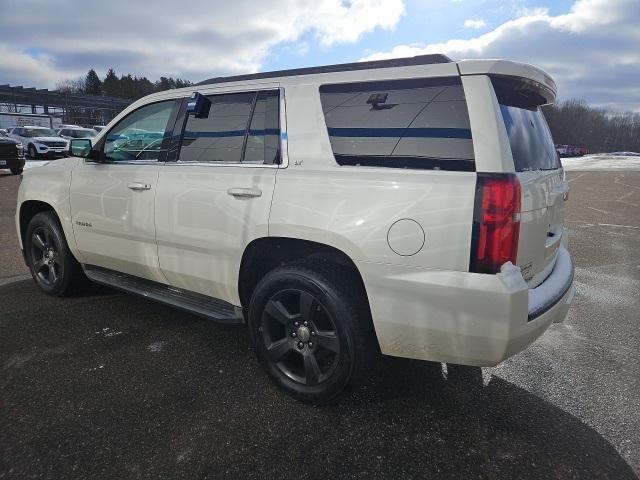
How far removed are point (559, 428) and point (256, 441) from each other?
1.60 metres

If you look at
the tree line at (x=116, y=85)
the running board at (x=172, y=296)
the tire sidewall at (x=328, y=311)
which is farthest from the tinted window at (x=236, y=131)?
the tree line at (x=116, y=85)

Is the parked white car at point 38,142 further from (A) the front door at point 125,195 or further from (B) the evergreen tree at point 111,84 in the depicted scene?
(B) the evergreen tree at point 111,84

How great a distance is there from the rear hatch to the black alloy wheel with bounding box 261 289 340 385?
1080 millimetres

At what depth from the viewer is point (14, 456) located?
2090 mm

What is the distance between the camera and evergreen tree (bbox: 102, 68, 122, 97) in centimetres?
7677

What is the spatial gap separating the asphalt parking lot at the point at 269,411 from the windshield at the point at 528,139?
1378 mm

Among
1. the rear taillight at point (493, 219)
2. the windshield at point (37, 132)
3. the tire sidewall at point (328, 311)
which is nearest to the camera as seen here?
the rear taillight at point (493, 219)

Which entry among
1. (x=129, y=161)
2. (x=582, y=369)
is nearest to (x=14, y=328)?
(x=129, y=161)

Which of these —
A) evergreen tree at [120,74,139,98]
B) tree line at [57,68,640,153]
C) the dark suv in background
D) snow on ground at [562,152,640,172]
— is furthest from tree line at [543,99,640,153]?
the dark suv in background

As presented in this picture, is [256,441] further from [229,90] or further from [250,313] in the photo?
[229,90]

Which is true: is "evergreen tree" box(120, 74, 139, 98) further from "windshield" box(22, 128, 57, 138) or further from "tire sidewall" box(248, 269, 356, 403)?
"tire sidewall" box(248, 269, 356, 403)

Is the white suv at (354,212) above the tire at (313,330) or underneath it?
above

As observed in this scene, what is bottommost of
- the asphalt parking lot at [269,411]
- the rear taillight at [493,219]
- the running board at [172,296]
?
the asphalt parking lot at [269,411]

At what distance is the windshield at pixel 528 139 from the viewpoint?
224 centimetres
